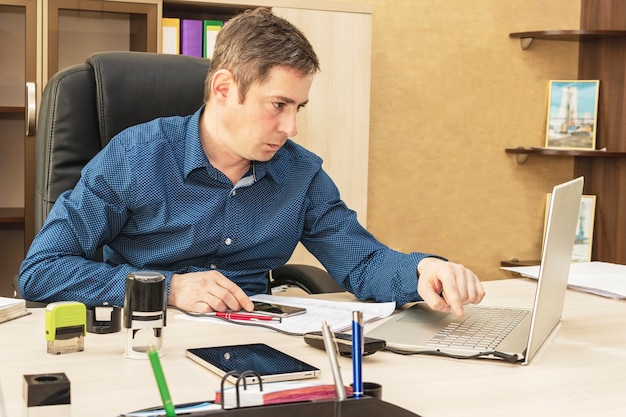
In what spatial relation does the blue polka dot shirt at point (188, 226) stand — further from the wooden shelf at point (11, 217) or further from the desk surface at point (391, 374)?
the wooden shelf at point (11, 217)

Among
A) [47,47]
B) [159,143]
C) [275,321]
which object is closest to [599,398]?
[275,321]

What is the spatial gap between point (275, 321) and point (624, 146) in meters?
2.83

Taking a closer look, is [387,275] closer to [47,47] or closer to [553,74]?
[47,47]

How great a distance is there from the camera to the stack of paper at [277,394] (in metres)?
0.80

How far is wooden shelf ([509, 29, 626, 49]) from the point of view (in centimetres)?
373

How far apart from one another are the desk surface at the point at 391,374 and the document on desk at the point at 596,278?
1.15 feet

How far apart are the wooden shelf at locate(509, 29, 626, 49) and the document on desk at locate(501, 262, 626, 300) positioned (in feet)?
6.27

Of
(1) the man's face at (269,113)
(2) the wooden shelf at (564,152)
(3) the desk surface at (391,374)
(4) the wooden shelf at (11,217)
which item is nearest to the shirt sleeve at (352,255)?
(1) the man's face at (269,113)

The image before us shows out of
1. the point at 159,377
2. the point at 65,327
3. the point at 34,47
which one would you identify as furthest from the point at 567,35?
the point at 159,377

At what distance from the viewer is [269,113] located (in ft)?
5.65

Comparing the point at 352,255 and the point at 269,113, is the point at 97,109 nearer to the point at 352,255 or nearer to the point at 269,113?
the point at 269,113

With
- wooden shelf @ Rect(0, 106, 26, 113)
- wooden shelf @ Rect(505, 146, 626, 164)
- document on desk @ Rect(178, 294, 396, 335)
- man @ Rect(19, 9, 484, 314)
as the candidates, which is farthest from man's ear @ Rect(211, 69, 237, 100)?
wooden shelf @ Rect(505, 146, 626, 164)

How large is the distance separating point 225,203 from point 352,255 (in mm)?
295

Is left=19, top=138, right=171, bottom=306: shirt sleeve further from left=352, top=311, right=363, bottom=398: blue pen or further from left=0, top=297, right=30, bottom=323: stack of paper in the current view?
left=352, top=311, right=363, bottom=398: blue pen
